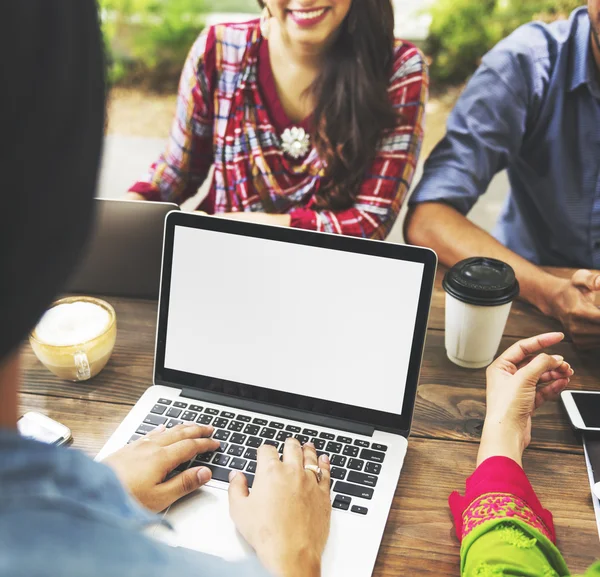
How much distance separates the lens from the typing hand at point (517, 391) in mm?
821

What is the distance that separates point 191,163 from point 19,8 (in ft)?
4.40

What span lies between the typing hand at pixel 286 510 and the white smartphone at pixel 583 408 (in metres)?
0.35

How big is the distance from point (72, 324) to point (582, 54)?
45.6 inches

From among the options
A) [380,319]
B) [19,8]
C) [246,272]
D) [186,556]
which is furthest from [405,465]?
[19,8]

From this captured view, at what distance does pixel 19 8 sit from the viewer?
0.94ft

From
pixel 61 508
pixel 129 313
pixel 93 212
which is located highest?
pixel 93 212

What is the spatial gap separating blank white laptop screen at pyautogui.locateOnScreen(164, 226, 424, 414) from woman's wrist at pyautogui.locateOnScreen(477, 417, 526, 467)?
0.36 ft

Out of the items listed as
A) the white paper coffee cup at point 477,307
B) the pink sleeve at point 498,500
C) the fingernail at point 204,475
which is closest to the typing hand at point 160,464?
the fingernail at point 204,475

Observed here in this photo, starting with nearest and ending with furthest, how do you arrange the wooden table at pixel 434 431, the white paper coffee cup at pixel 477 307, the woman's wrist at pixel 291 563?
the woman's wrist at pixel 291 563 < the wooden table at pixel 434 431 < the white paper coffee cup at pixel 477 307

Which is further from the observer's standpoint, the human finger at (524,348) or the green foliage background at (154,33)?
the green foliage background at (154,33)

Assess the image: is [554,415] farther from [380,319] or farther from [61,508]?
[61,508]

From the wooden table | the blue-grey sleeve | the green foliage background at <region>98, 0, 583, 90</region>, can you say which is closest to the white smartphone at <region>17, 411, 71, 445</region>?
the wooden table

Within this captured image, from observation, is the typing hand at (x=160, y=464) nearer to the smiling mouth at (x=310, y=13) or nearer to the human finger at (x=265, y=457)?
the human finger at (x=265, y=457)

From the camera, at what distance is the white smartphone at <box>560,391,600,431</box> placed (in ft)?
2.89
